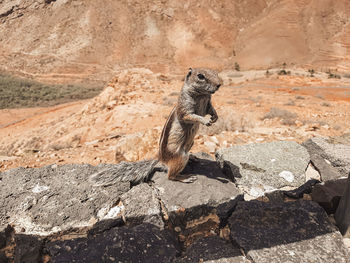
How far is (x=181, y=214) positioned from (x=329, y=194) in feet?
5.38

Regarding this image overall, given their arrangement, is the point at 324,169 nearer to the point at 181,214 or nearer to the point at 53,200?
the point at 181,214

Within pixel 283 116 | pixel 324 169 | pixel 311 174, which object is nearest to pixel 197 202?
pixel 311 174

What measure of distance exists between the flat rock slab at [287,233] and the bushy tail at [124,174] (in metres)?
1.13

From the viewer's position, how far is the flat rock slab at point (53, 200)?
2.45m

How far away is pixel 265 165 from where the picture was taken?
338 centimetres

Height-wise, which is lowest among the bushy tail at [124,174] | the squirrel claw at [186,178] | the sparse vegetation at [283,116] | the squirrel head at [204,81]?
the sparse vegetation at [283,116]

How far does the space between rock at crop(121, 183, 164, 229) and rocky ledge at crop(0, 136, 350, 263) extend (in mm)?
10

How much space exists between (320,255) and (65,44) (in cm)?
3326

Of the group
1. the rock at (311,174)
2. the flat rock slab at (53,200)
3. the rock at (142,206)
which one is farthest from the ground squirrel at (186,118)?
the rock at (311,174)

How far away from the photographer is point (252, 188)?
3059mm

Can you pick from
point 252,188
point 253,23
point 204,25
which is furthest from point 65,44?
point 252,188

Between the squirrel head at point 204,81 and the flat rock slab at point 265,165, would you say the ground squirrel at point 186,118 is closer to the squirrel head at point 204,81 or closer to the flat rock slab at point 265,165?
the squirrel head at point 204,81

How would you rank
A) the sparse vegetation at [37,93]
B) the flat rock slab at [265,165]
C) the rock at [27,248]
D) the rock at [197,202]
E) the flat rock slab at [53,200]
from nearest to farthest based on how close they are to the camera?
the rock at [27,248]
the flat rock slab at [53,200]
the rock at [197,202]
the flat rock slab at [265,165]
the sparse vegetation at [37,93]

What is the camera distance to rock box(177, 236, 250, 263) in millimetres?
2105
